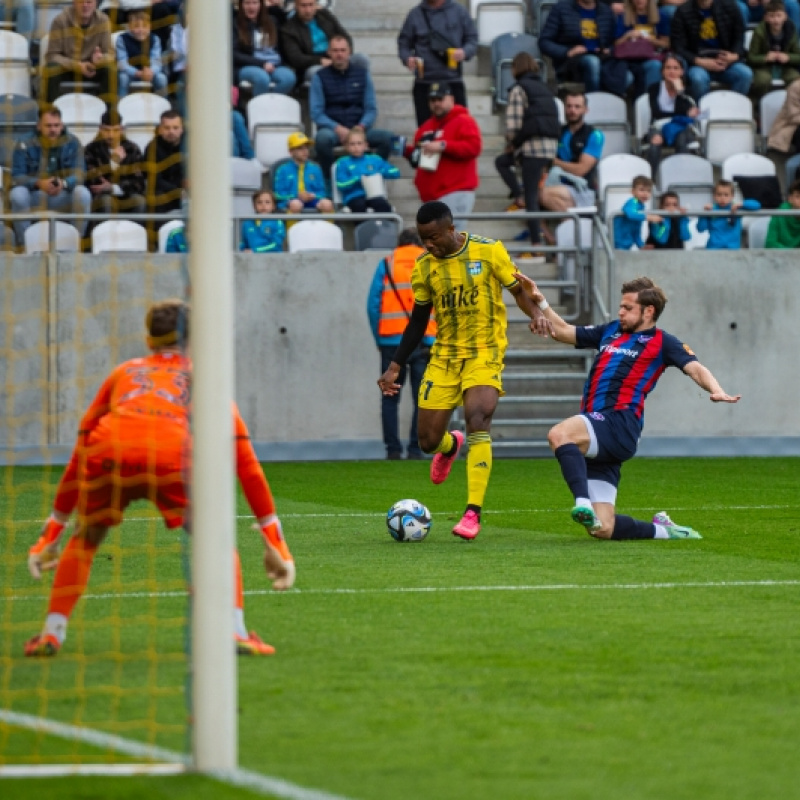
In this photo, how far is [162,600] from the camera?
7.85m

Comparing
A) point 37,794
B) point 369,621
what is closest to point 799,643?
point 369,621

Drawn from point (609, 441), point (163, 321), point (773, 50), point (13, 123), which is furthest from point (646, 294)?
point (773, 50)

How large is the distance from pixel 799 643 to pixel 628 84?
1546cm

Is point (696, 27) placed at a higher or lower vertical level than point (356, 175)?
higher

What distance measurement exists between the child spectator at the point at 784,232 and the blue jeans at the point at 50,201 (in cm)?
784

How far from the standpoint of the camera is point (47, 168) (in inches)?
541

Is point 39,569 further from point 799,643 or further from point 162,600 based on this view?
point 799,643

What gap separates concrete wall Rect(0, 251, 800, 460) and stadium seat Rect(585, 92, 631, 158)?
9.04 feet

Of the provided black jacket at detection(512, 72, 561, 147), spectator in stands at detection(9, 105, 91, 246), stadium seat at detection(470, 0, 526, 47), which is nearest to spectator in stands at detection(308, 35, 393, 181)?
black jacket at detection(512, 72, 561, 147)

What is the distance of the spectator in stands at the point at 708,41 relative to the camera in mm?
21234

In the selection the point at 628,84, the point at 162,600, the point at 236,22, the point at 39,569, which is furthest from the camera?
the point at 628,84

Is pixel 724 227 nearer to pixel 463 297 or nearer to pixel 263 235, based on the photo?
pixel 263 235

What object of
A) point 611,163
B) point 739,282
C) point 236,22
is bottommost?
point 739,282

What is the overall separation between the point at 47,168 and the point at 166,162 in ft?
3.27
